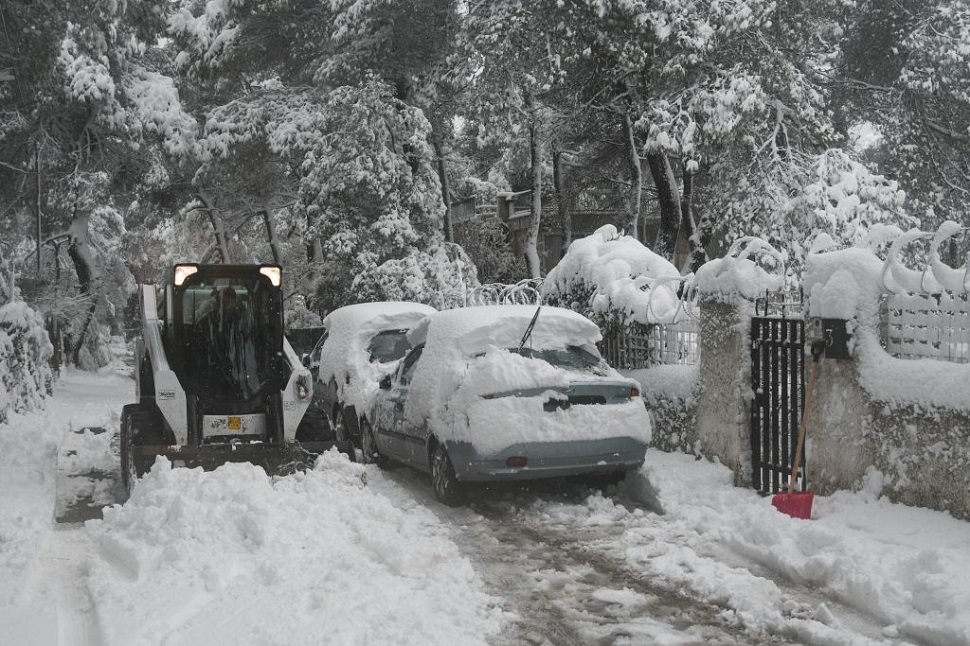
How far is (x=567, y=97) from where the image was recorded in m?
21.5

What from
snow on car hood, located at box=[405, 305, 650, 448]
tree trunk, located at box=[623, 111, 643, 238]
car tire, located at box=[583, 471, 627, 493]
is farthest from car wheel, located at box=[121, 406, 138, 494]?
tree trunk, located at box=[623, 111, 643, 238]

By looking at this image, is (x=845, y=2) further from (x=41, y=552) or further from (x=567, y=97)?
(x=41, y=552)

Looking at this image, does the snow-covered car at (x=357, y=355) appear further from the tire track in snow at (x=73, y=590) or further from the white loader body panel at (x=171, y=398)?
the tire track in snow at (x=73, y=590)

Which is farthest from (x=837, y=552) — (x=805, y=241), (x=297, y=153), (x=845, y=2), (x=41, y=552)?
(x=297, y=153)

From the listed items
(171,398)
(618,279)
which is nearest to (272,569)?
(171,398)

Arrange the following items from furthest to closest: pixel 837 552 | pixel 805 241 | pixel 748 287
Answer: pixel 805 241 < pixel 748 287 < pixel 837 552

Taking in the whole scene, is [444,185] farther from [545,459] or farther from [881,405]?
[881,405]

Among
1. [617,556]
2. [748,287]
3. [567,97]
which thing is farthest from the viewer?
[567,97]

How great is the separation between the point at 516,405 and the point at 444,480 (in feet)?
3.56

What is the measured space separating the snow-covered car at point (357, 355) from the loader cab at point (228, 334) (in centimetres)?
172

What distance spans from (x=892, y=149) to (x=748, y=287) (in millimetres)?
15472

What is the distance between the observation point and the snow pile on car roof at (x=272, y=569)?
5.12m

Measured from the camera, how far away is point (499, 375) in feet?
27.4

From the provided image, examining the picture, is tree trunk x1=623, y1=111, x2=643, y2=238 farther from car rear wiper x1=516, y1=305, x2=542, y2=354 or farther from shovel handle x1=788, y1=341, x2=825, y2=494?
shovel handle x1=788, y1=341, x2=825, y2=494
